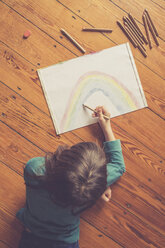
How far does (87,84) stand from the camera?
669 mm

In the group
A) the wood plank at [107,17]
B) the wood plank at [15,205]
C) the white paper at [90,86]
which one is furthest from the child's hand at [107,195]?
the wood plank at [107,17]

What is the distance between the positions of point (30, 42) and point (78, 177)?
47cm

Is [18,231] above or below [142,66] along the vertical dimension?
below

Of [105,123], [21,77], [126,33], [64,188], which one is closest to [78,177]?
[64,188]

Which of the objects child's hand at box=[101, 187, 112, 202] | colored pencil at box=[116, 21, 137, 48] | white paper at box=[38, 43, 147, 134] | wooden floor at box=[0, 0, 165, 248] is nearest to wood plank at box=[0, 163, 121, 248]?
wooden floor at box=[0, 0, 165, 248]

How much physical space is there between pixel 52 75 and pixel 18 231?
0.51 m

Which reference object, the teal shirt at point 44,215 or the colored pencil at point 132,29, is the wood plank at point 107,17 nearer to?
the colored pencil at point 132,29

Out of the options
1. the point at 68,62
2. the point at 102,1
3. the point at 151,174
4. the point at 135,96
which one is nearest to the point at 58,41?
the point at 68,62

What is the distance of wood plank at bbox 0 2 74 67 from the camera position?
0.67 metres

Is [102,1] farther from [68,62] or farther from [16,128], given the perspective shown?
[16,128]

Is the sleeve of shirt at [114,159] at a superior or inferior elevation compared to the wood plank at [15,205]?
superior

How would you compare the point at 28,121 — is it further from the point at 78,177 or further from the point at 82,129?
the point at 78,177

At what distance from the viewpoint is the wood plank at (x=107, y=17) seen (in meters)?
0.68

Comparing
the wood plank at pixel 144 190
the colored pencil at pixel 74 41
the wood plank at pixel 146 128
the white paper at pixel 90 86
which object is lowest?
the wood plank at pixel 144 190
